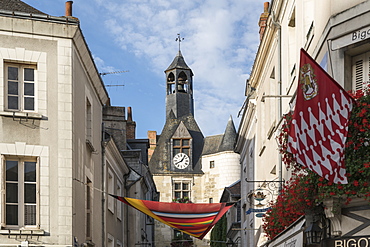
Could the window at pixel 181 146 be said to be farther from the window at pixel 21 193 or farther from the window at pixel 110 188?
the window at pixel 21 193

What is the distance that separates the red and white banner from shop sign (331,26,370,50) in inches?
45.7

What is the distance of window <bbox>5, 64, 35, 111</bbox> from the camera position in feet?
48.9

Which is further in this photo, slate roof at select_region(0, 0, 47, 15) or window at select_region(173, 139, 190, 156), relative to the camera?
window at select_region(173, 139, 190, 156)

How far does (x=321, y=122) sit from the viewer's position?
834 centimetres

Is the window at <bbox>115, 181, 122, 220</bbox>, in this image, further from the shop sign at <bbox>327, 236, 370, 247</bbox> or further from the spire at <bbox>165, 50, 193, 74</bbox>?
the spire at <bbox>165, 50, 193, 74</bbox>

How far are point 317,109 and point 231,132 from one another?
5621cm

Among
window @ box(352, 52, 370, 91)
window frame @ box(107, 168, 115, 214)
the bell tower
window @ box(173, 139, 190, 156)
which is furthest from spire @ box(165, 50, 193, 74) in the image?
window @ box(352, 52, 370, 91)

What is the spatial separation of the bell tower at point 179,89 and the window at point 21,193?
53735 mm

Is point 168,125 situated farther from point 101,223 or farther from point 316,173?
point 316,173

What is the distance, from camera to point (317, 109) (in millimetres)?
8430


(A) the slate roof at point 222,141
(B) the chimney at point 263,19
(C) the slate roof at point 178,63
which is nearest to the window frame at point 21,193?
(B) the chimney at point 263,19

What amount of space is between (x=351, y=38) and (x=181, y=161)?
55.5 metres

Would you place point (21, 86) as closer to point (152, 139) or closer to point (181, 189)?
point (181, 189)

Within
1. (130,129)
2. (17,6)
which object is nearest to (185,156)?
(130,129)
